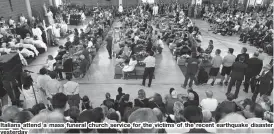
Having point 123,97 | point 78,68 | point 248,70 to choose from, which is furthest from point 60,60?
point 248,70

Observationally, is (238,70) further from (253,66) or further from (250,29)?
(250,29)

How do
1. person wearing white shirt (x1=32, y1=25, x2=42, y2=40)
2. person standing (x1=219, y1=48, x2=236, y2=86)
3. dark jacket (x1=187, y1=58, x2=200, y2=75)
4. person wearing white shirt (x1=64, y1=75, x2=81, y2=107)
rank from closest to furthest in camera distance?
1. person wearing white shirt (x1=64, y1=75, x2=81, y2=107)
2. dark jacket (x1=187, y1=58, x2=200, y2=75)
3. person standing (x1=219, y1=48, x2=236, y2=86)
4. person wearing white shirt (x1=32, y1=25, x2=42, y2=40)

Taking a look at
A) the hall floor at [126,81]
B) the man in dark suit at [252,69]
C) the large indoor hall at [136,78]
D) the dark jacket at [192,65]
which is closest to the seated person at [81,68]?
the large indoor hall at [136,78]

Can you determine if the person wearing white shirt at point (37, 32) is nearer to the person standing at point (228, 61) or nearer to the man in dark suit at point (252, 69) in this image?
the person standing at point (228, 61)

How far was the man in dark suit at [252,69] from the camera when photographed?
6.33 meters

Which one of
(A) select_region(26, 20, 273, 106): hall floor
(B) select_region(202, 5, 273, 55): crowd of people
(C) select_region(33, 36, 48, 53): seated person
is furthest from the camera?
(B) select_region(202, 5, 273, 55): crowd of people

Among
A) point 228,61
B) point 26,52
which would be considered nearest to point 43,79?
point 26,52

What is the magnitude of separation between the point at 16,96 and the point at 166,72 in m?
5.51

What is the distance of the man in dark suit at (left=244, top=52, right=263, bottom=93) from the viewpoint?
20.8 feet

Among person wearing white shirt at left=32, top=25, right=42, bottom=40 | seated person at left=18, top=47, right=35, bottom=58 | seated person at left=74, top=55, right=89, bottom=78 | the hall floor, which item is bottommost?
the hall floor

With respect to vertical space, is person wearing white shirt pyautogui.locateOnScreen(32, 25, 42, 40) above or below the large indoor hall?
above

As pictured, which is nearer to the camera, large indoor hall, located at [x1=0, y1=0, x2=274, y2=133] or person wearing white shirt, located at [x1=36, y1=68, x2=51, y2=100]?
large indoor hall, located at [x1=0, y1=0, x2=274, y2=133]

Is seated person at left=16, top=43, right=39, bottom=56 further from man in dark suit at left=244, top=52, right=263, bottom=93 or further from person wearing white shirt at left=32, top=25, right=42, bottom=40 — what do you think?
man in dark suit at left=244, top=52, right=263, bottom=93

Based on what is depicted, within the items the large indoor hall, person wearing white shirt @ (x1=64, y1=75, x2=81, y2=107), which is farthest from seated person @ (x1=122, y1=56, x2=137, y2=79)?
person wearing white shirt @ (x1=64, y1=75, x2=81, y2=107)
